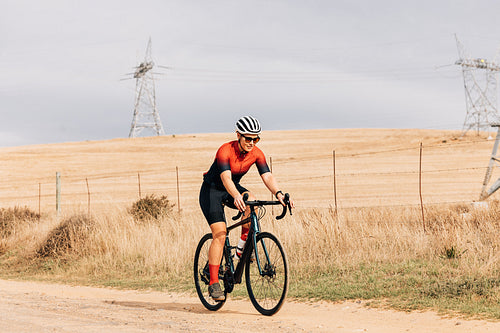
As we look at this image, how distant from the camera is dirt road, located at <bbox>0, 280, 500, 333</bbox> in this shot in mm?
6520

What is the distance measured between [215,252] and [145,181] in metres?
31.8

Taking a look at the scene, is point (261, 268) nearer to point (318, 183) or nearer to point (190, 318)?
→ point (190, 318)

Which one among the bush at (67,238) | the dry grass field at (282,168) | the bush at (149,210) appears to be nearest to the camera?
the bush at (67,238)

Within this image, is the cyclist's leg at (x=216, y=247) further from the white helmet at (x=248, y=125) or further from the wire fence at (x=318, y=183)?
the wire fence at (x=318, y=183)

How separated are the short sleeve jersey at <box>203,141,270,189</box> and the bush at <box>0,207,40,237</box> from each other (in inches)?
520

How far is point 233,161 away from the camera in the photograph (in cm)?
705

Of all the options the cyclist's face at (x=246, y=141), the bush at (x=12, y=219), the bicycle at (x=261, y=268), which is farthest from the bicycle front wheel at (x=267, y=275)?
the bush at (x=12, y=219)

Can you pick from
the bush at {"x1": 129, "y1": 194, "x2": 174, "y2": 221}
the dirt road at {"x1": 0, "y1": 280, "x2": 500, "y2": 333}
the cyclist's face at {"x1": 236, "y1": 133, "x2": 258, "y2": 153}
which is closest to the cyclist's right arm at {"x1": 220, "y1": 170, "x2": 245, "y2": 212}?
the cyclist's face at {"x1": 236, "y1": 133, "x2": 258, "y2": 153}

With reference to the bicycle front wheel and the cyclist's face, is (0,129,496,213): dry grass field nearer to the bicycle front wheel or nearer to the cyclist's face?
the bicycle front wheel

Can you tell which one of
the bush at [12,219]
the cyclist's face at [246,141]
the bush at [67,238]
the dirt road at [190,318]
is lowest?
the dirt road at [190,318]

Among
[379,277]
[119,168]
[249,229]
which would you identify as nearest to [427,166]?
[119,168]

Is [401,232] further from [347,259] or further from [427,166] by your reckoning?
[427,166]

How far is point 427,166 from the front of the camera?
41094 mm

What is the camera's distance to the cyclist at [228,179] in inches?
271
